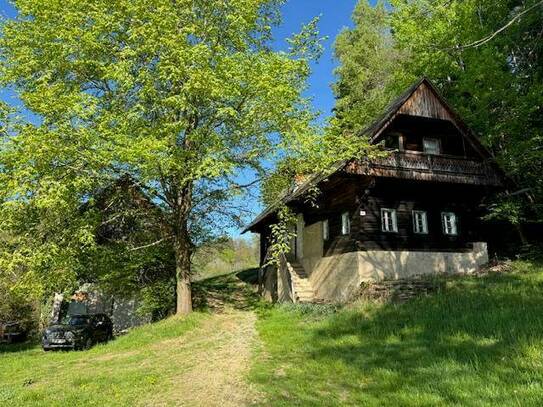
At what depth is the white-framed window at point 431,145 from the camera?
22609mm

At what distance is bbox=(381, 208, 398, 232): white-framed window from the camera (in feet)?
68.4

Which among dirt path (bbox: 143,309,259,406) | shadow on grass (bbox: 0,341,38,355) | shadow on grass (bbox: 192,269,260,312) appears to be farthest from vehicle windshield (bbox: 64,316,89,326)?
dirt path (bbox: 143,309,259,406)

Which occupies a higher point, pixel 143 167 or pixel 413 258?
pixel 143 167

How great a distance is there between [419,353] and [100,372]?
8.63m

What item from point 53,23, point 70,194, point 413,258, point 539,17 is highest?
point 539,17

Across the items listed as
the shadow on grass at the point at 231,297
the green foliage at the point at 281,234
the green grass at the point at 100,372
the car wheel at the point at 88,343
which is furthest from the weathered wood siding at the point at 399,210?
the car wheel at the point at 88,343

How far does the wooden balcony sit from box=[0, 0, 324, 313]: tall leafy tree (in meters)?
3.87

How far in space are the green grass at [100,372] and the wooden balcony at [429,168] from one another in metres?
10.2

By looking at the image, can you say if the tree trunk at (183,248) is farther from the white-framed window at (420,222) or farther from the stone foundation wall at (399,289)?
the white-framed window at (420,222)

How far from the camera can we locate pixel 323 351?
11523mm

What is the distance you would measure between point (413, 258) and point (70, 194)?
15.0 metres

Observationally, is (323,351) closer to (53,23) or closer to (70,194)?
(70,194)

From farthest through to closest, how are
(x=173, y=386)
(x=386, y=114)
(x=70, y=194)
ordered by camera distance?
(x=386, y=114) < (x=70, y=194) < (x=173, y=386)

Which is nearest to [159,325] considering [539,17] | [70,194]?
[70,194]
